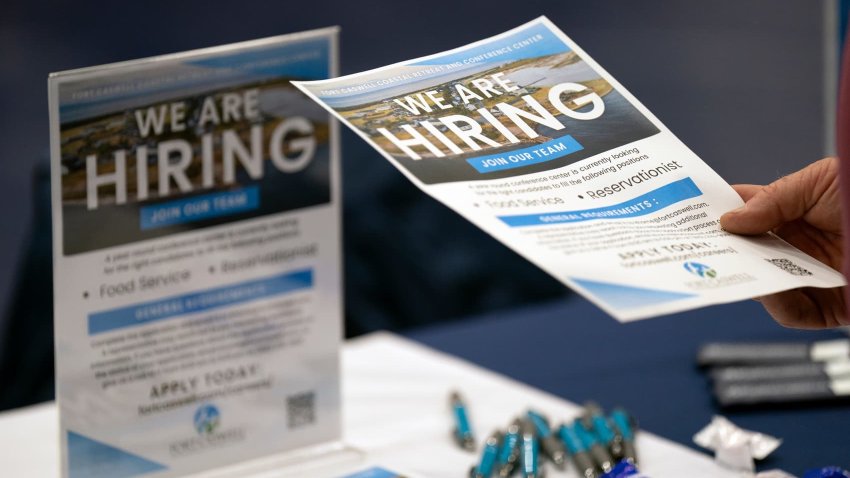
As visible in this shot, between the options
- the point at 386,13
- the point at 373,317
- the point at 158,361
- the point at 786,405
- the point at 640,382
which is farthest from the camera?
the point at 386,13

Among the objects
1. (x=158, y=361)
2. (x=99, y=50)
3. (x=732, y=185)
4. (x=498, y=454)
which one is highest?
(x=99, y=50)

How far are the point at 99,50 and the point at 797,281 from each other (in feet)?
6.95

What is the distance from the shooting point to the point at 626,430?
137 centimetres

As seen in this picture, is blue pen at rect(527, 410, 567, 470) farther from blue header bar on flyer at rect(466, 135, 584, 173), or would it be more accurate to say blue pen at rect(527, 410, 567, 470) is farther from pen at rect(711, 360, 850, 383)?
blue header bar on flyer at rect(466, 135, 584, 173)

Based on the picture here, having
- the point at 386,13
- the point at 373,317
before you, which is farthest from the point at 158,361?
the point at 386,13

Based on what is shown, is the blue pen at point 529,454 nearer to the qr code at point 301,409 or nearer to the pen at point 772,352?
the qr code at point 301,409

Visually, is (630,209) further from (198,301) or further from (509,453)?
(198,301)

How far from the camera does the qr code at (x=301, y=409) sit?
1.37 metres

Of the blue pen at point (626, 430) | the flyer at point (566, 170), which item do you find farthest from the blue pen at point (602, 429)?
the flyer at point (566, 170)

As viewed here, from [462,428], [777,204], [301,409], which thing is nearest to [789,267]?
[777,204]

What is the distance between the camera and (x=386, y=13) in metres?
3.04

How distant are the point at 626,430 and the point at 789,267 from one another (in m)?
0.40

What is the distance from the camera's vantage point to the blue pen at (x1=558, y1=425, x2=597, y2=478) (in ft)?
4.17

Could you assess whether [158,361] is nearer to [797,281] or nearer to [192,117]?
[192,117]
